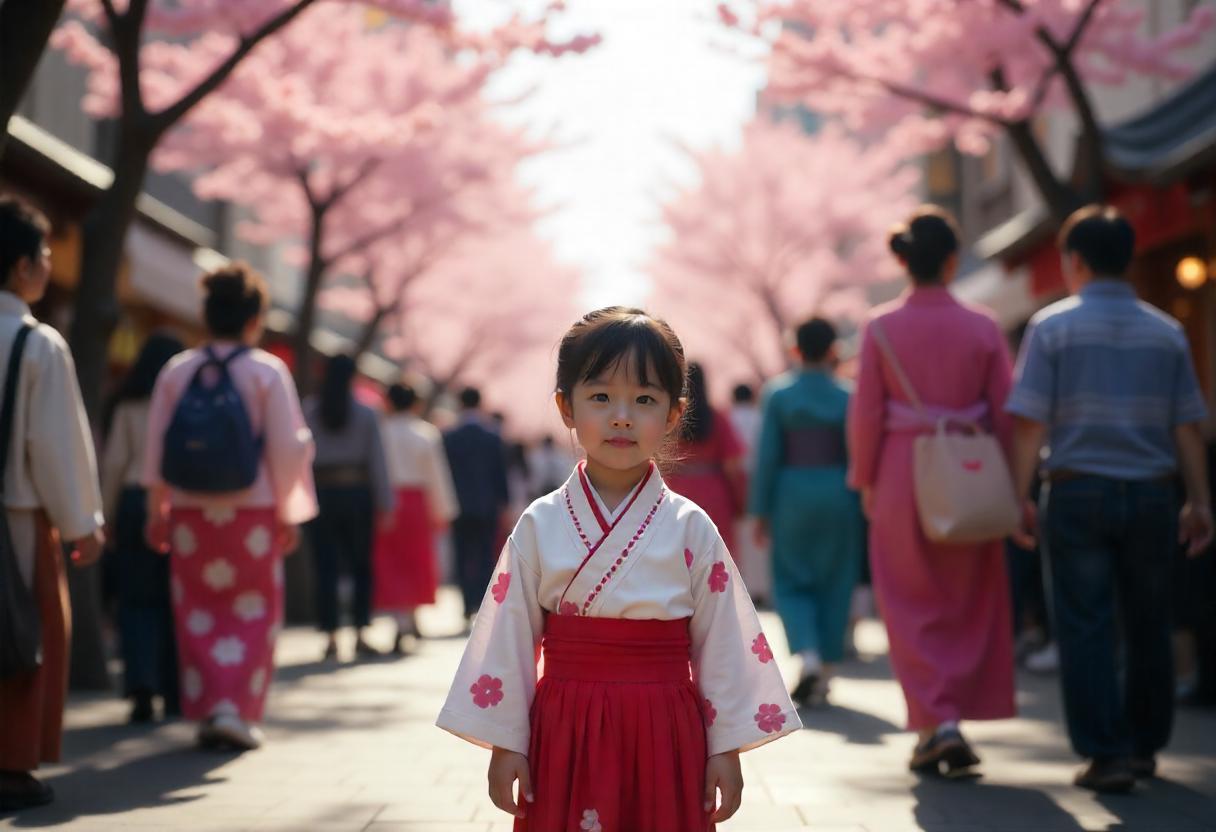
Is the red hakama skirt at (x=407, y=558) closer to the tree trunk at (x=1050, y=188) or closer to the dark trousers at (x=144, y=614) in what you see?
the dark trousers at (x=144, y=614)

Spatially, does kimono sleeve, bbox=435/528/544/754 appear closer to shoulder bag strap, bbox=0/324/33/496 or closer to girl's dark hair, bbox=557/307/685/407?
girl's dark hair, bbox=557/307/685/407

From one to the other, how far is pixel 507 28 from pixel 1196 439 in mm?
8900

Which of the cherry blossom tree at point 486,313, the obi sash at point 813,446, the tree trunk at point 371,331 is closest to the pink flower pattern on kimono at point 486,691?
the obi sash at point 813,446

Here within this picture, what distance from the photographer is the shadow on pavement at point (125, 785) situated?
5418 mm

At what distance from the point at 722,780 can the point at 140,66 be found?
9.65 meters

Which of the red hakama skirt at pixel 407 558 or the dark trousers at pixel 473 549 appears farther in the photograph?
the dark trousers at pixel 473 549

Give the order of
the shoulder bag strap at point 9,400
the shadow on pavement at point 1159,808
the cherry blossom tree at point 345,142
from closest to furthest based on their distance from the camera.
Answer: the shadow on pavement at point 1159,808 → the shoulder bag strap at point 9,400 → the cherry blossom tree at point 345,142

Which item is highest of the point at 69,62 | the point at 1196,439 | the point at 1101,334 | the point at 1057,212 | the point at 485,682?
the point at 69,62

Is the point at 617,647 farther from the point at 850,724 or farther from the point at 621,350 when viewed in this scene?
the point at 850,724

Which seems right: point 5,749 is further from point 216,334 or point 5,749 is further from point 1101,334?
point 1101,334

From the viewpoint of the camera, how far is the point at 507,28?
1387 cm

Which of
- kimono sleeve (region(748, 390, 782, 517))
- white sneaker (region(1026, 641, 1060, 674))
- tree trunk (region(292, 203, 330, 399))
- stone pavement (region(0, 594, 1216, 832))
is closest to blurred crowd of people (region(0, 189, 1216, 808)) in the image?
stone pavement (region(0, 594, 1216, 832))

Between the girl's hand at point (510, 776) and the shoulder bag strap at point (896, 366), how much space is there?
3.33 meters

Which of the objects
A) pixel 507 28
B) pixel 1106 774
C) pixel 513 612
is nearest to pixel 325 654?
pixel 507 28
